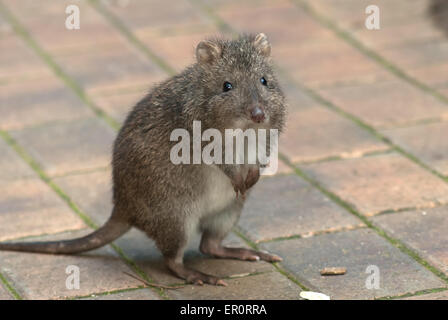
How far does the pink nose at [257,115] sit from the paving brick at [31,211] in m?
1.64

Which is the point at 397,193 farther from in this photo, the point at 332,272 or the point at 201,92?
the point at 201,92

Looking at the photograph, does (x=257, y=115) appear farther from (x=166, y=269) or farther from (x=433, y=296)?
(x=433, y=296)

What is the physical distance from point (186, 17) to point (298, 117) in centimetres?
224

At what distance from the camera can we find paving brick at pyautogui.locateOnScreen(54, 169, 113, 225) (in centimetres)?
636

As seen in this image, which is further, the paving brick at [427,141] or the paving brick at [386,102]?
the paving brick at [386,102]

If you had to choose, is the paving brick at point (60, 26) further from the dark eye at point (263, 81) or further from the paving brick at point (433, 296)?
the paving brick at point (433, 296)

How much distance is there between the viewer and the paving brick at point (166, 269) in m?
5.64

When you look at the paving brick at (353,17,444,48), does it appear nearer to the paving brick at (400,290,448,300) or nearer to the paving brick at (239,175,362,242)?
the paving brick at (239,175,362,242)

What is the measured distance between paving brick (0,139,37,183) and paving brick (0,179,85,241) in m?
0.08

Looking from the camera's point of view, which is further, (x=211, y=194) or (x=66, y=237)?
(x=66, y=237)

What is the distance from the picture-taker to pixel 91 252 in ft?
19.3

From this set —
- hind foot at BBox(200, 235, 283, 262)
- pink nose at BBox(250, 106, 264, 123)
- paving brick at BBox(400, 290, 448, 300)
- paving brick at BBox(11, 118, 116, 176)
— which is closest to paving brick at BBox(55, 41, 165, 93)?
paving brick at BBox(11, 118, 116, 176)

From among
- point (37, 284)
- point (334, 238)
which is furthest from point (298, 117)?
point (37, 284)

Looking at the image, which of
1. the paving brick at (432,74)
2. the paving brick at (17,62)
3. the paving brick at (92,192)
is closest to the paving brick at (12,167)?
the paving brick at (92,192)
